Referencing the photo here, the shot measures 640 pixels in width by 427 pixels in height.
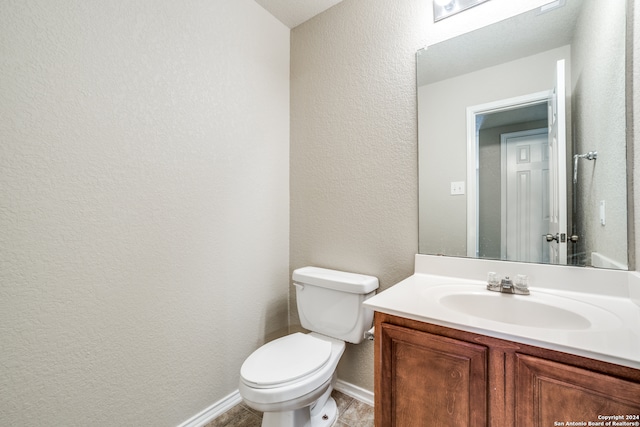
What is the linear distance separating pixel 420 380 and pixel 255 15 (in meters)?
2.09

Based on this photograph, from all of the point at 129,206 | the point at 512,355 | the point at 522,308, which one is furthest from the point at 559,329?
the point at 129,206

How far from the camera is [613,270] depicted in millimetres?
1000

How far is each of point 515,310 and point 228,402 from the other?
152 centimetres

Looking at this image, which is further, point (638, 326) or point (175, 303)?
point (175, 303)

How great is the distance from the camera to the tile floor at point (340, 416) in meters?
1.44

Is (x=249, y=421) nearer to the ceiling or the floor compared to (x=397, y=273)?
nearer to the floor

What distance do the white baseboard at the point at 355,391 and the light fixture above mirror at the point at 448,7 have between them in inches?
80.6

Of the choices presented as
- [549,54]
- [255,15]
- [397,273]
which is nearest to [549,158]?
[549,54]

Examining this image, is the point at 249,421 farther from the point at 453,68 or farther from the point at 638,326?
the point at 453,68

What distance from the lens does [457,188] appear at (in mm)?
1360

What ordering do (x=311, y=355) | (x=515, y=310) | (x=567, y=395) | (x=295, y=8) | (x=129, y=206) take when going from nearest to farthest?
(x=567, y=395)
(x=515, y=310)
(x=129, y=206)
(x=311, y=355)
(x=295, y=8)

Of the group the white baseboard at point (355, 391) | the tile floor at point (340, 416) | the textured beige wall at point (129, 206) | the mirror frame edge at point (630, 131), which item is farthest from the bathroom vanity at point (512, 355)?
the textured beige wall at point (129, 206)

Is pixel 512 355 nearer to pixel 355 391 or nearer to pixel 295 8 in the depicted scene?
pixel 355 391

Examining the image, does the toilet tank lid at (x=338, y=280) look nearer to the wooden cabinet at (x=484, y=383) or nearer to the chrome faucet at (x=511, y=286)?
the wooden cabinet at (x=484, y=383)
